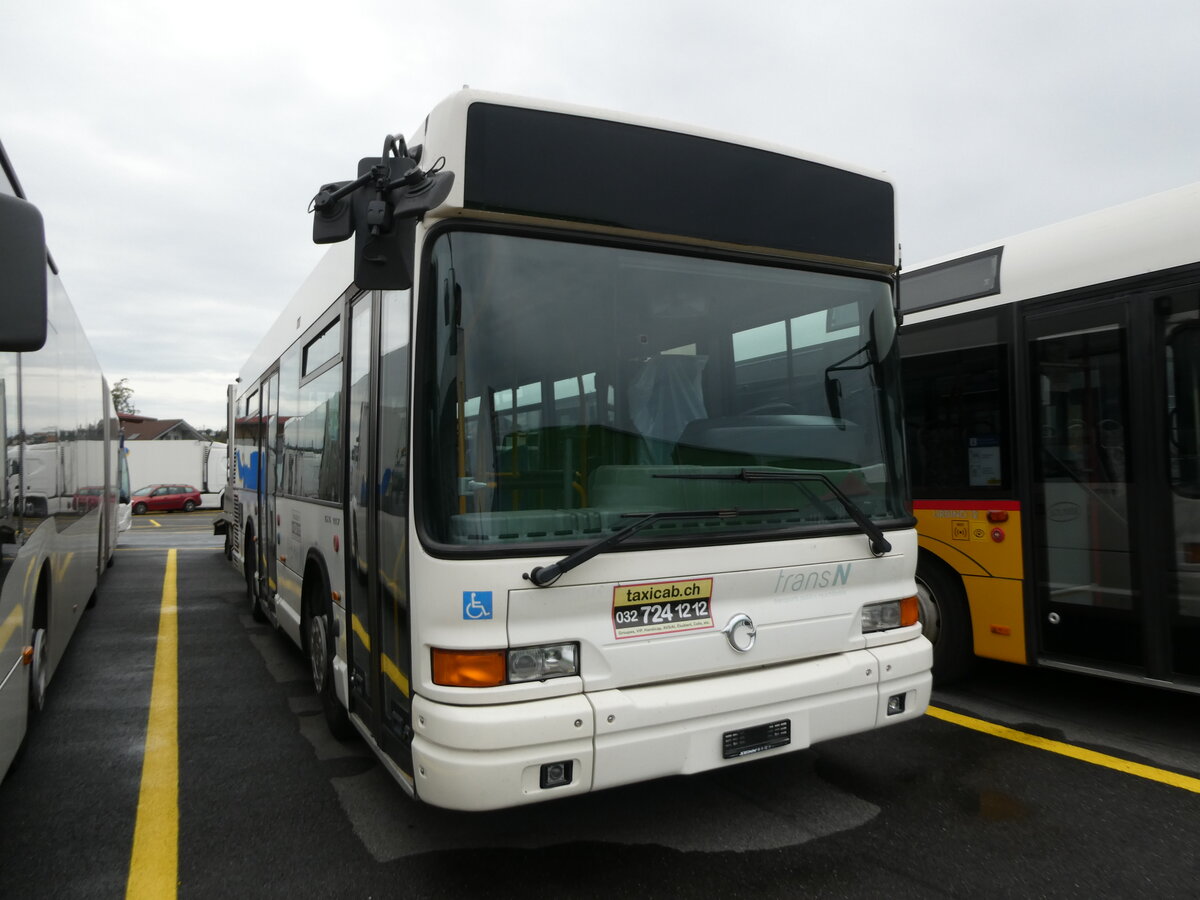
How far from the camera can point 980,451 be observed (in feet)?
16.8

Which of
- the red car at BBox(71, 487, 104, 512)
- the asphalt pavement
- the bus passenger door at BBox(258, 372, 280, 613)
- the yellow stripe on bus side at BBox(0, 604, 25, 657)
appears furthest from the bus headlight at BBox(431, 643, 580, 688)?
the red car at BBox(71, 487, 104, 512)

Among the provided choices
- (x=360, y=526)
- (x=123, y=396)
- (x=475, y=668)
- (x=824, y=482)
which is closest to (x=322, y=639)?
(x=360, y=526)

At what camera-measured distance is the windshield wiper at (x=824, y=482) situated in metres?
3.24

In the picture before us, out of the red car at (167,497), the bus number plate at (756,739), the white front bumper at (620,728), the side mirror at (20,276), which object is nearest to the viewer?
the side mirror at (20,276)

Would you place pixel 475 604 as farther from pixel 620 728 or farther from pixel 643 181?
pixel 643 181

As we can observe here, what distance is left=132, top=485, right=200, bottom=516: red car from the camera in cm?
3509

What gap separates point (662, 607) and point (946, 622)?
3066 millimetres

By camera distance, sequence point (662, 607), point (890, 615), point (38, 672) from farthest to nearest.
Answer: point (38, 672), point (890, 615), point (662, 607)

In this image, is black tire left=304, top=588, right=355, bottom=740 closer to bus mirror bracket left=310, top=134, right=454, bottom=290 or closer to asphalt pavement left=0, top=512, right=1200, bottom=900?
asphalt pavement left=0, top=512, right=1200, bottom=900

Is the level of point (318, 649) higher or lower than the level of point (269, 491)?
lower

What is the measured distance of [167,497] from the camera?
117 ft

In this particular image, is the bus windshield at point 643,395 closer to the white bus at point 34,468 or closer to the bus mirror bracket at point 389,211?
the bus mirror bracket at point 389,211

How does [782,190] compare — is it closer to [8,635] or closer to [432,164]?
[432,164]

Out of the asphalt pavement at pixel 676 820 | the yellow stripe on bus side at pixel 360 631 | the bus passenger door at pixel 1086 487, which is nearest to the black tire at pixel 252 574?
the asphalt pavement at pixel 676 820
